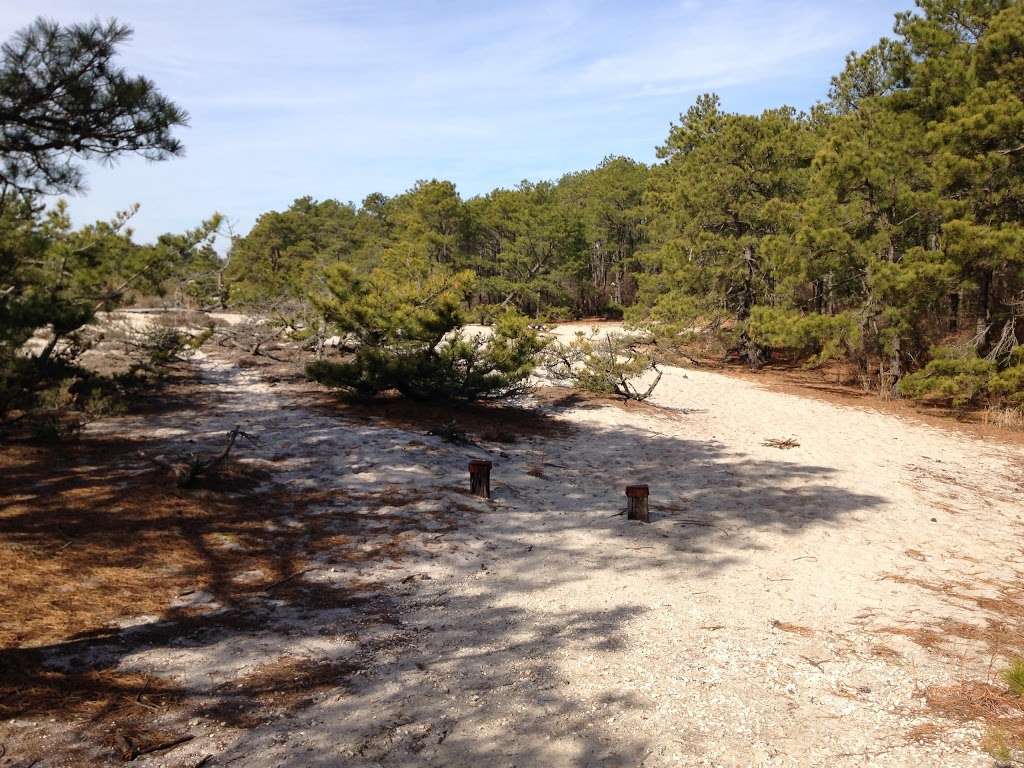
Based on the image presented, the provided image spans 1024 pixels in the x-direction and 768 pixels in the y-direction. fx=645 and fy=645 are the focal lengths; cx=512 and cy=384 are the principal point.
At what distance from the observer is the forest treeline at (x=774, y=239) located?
4.65m

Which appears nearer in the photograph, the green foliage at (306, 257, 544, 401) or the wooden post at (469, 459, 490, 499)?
the wooden post at (469, 459, 490, 499)

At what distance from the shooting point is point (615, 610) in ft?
14.4

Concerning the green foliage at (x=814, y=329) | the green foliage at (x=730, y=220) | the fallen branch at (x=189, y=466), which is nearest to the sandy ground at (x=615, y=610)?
the fallen branch at (x=189, y=466)

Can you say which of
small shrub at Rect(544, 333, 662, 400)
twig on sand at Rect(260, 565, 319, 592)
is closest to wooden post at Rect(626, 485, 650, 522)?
twig on sand at Rect(260, 565, 319, 592)

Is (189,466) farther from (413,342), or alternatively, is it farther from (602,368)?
(602,368)

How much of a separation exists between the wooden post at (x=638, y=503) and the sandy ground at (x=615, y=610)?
178 millimetres

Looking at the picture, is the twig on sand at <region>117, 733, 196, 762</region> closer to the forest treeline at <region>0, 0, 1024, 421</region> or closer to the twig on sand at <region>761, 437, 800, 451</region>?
the forest treeline at <region>0, 0, 1024, 421</region>

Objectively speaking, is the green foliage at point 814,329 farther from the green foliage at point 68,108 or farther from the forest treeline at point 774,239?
the green foliage at point 68,108

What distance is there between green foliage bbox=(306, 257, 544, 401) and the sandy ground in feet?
3.16

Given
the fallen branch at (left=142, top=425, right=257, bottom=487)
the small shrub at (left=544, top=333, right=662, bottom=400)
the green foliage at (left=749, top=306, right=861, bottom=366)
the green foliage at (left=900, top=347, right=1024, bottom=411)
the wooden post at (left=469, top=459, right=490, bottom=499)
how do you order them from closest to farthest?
the fallen branch at (left=142, top=425, right=257, bottom=487), the wooden post at (left=469, top=459, right=490, bottom=499), the green foliage at (left=900, top=347, right=1024, bottom=411), the small shrub at (left=544, top=333, right=662, bottom=400), the green foliage at (left=749, top=306, right=861, bottom=366)

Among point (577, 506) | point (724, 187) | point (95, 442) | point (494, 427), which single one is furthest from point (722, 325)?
point (95, 442)

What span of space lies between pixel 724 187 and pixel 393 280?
13489 millimetres

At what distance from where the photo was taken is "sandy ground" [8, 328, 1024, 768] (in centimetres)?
287

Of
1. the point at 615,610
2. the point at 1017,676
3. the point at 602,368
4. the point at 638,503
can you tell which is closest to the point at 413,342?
the point at 602,368
